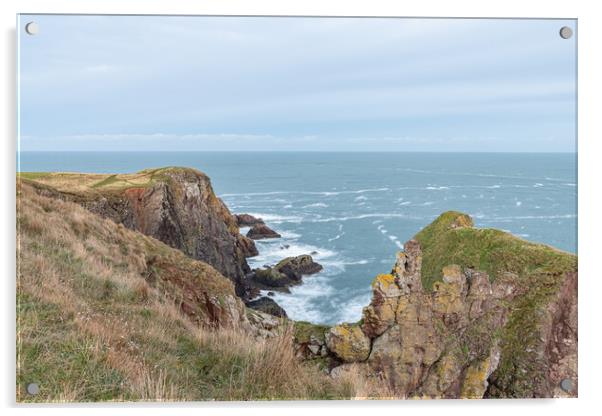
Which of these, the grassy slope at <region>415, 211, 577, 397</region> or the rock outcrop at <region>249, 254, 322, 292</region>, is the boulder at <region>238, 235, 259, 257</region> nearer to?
the rock outcrop at <region>249, 254, 322, 292</region>

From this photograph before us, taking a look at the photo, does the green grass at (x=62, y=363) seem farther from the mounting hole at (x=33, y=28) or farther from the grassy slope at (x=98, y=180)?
the mounting hole at (x=33, y=28)

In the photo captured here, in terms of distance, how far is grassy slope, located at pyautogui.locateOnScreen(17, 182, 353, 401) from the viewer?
3.87 meters

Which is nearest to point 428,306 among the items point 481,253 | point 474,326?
point 474,326

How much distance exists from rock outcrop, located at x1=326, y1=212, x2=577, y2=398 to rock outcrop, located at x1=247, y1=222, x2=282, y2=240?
1.42 meters

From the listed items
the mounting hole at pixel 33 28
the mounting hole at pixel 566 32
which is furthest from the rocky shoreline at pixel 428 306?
the mounting hole at pixel 566 32

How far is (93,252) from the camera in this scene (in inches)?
233

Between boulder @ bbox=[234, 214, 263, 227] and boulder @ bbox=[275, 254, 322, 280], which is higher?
boulder @ bbox=[234, 214, 263, 227]

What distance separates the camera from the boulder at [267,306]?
18.4 ft

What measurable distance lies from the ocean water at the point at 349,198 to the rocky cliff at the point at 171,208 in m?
0.34

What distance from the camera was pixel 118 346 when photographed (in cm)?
401

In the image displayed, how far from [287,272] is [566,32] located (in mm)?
4312

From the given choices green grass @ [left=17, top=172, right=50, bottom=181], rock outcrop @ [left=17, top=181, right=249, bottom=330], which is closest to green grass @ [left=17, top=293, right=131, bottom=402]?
rock outcrop @ [left=17, top=181, right=249, bottom=330]

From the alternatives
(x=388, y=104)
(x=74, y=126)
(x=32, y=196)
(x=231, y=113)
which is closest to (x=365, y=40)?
(x=388, y=104)

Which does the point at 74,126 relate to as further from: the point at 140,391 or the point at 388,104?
the point at 388,104
